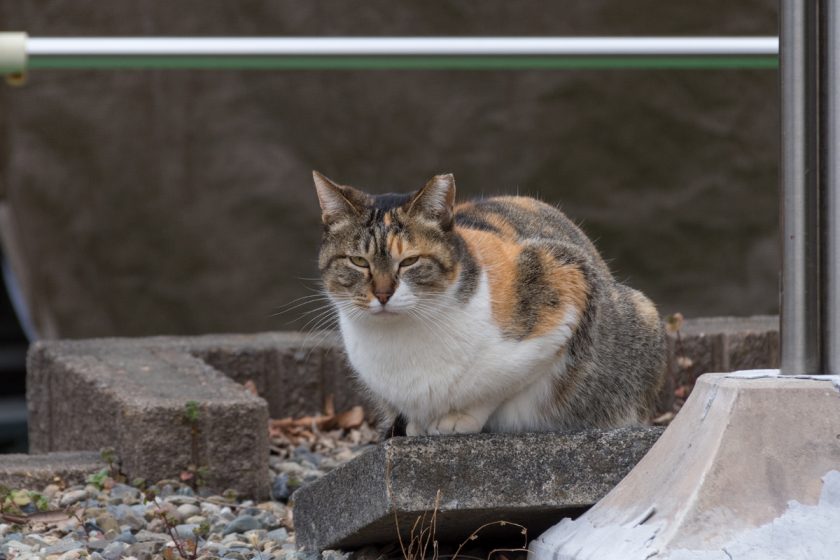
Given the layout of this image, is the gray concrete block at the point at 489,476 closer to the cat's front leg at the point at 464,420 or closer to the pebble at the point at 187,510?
the cat's front leg at the point at 464,420

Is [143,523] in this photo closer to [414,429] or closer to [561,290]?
[414,429]

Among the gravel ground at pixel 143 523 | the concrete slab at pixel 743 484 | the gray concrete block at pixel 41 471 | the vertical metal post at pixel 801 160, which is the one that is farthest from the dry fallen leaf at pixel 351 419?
the vertical metal post at pixel 801 160

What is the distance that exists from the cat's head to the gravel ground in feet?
2.10

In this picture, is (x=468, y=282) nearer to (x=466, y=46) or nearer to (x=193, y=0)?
(x=466, y=46)

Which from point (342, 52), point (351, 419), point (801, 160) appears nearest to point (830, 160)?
point (801, 160)

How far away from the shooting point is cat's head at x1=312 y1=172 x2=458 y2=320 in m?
2.85

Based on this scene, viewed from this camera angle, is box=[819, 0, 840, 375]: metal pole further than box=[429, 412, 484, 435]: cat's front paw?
No

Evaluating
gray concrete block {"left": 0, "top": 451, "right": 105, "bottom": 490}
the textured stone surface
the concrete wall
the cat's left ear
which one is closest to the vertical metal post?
the cat's left ear

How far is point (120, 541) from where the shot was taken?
10.3ft

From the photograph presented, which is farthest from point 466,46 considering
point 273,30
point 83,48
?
point 273,30

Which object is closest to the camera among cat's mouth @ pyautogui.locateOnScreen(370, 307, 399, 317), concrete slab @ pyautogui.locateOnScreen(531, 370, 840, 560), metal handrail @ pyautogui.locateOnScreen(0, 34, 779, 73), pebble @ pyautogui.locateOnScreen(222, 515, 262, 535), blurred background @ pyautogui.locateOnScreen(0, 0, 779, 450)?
concrete slab @ pyautogui.locateOnScreen(531, 370, 840, 560)

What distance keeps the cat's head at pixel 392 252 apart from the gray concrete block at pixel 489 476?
0.99ft

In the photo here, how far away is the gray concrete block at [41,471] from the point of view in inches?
139

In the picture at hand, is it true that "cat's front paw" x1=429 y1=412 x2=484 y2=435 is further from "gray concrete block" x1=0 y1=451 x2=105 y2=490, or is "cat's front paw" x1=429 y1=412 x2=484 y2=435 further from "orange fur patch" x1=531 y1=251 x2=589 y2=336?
"gray concrete block" x1=0 y1=451 x2=105 y2=490
